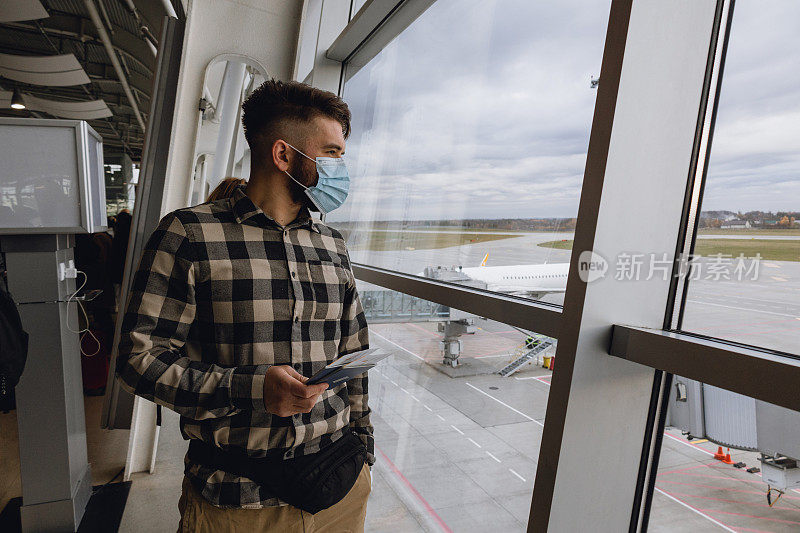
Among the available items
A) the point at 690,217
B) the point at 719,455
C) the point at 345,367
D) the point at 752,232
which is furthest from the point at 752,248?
the point at 345,367

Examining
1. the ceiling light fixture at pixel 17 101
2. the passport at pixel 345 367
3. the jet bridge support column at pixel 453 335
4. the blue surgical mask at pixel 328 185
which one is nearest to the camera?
the passport at pixel 345 367

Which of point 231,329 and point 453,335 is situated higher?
point 231,329

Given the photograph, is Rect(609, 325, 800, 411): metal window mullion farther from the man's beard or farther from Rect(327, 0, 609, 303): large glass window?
the man's beard

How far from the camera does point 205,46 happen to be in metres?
3.33

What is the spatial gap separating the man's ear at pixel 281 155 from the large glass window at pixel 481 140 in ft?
3.00

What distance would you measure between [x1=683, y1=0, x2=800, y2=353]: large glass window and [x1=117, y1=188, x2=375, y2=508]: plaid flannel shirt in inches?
40.1

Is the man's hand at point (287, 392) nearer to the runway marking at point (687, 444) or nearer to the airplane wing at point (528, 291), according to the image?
the airplane wing at point (528, 291)

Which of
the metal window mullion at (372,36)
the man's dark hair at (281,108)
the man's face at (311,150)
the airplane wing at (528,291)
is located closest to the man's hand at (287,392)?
the man's face at (311,150)

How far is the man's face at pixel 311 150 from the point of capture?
1445mm

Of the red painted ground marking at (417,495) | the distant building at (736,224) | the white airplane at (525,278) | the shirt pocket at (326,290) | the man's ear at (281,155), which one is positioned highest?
the man's ear at (281,155)

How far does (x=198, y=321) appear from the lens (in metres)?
1.28

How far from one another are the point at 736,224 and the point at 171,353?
1461 mm

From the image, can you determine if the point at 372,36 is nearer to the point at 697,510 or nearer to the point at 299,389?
the point at 299,389

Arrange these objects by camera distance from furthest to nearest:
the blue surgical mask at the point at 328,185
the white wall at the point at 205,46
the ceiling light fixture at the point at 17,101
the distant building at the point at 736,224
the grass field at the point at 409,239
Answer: the ceiling light fixture at the point at 17,101
the white wall at the point at 205,46
the grass field at the point at 409,239
the blue surgical mask at the point at 328,185
the distant building at the point at 736,224
